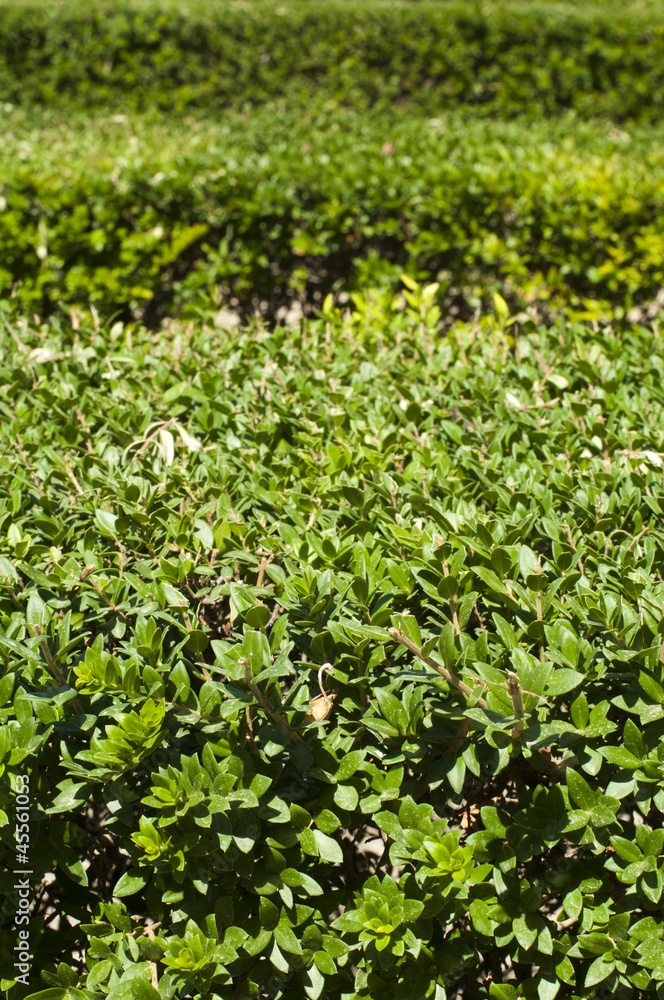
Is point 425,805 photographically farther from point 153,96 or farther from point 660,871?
point 153,96

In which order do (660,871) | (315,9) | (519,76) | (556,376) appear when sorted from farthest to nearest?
1. (315,9)
2. (519,76)
3. (556,376)
4. (660,871)

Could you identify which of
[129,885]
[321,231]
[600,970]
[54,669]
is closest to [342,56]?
[321,231]

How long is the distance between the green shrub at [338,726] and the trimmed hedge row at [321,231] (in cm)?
358

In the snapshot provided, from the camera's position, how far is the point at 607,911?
1.49 m

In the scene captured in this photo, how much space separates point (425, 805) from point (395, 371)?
1.84 meters

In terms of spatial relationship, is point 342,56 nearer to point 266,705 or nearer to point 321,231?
point 321,231

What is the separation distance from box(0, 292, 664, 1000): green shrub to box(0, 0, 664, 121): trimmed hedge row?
10.6 meters

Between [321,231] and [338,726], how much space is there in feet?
15.2

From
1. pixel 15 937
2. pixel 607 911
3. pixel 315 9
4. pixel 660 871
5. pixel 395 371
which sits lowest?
pixel 15 937

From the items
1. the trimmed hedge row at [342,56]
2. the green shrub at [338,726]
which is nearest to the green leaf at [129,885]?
the green shrub at [338,726]

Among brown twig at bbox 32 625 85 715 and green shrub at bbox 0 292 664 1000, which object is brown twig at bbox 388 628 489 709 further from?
brown twig at bbox 32 625 85 715

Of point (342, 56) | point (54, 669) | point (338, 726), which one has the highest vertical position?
point (342, 56)

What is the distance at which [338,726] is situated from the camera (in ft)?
5.31

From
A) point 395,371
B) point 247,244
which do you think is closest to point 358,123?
point 247,244
